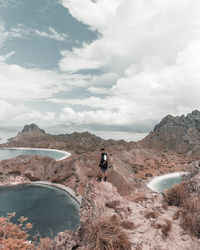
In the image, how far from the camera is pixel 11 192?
94750 mm

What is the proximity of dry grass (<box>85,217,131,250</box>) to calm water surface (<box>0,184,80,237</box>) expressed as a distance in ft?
143

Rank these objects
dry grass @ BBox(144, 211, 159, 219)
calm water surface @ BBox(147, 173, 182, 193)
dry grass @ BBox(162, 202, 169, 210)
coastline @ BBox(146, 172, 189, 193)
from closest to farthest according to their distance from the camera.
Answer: dry grass @ BBox(144, 211, 159, 219), dry grass @ BBox(162, 202, 169, 210), calm water surface @ BBox(147, 173, 182, 193), coastline @ BBox(146, 172, 189, 193)

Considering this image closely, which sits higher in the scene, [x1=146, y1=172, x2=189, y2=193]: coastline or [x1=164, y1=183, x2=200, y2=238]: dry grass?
[x1=164, y1=183, x2=200, y2=238]: dry grass

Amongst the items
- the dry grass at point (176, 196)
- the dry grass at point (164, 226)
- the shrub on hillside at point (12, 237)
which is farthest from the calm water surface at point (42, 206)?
the dry grass at point (164, 226)

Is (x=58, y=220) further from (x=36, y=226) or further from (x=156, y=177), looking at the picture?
(x=156, y=177)

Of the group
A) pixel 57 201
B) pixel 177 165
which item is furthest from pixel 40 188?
pixel 177 165

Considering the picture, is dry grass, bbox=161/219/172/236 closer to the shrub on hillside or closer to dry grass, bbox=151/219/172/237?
dry grass, bbox=151/219/172/237

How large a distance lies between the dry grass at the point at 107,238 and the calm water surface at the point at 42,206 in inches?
1712

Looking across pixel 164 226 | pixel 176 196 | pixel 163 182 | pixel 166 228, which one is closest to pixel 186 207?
pixel 176 196

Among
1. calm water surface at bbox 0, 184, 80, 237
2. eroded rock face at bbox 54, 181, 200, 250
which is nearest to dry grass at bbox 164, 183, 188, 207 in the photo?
eroded rock face at bbox 54, 181, 200, 250

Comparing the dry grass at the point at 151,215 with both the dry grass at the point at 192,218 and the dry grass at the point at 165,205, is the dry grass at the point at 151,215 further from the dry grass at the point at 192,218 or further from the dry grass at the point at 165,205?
the dry grass at the point at 192,218

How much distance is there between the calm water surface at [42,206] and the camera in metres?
54.6

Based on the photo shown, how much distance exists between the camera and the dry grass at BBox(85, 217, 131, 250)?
7.17 metres

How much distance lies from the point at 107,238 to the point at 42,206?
3150 inches
